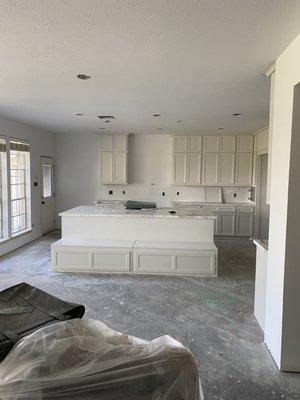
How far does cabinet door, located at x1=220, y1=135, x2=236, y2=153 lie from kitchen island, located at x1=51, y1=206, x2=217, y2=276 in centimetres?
292

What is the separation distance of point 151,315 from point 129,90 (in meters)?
2.69

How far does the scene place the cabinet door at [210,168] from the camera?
747 cm

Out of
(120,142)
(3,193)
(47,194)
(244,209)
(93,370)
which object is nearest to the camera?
(93,370)

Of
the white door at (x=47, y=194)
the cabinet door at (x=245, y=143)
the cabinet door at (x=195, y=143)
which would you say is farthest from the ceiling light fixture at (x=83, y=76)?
the cabinet door at (x=245, y=143)

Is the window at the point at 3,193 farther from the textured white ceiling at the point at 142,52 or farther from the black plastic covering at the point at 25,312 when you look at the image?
the black plastic covering at the point at 25,312

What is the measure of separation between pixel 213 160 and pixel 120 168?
2.34 m

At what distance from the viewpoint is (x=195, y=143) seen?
7488mm

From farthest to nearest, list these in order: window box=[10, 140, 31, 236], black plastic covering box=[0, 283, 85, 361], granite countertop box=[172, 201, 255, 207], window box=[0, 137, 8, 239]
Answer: granite countertop box=[172, 201, 255, 207] < window box=[10, 140, 31, 236] < window box=[0, 137, 8, 239] < black plastic covering box=[0, 283, 85, 361]

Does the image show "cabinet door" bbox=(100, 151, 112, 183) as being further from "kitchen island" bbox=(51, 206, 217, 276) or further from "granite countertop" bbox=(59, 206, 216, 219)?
"granite countertop" bbox=(59, 206, 216, 219)

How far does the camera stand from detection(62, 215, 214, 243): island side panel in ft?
16.4

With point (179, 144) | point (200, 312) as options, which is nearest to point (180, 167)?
point (179, 144)

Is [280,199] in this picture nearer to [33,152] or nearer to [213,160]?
[213,160]

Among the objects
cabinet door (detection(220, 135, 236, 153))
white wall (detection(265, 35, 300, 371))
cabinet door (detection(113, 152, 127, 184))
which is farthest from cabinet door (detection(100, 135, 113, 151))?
white wall (detection(265, 35, 300, 371))

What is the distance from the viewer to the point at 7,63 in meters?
2.83
